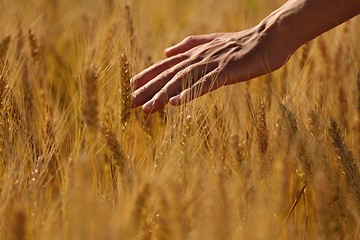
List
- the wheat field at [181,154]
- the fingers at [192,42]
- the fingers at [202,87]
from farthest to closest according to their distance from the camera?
the fingers at [192,42] → the fingers at [202,87] → the wheat field at [181,154]

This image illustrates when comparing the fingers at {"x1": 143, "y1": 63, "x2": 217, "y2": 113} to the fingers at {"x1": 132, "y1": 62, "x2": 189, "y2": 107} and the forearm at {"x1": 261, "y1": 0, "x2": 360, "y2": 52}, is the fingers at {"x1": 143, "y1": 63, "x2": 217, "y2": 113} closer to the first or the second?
the fingers at {"x1": 132, "y1": 62, "x2": 189, "y2": 107}

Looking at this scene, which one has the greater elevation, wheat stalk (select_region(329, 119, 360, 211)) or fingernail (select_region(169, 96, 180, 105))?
fingernail (select_region(169, 96, 180, 105))

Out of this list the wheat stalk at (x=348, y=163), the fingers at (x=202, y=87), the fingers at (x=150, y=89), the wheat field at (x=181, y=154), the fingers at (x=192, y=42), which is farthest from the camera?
the fingers at (x=192, y=42)

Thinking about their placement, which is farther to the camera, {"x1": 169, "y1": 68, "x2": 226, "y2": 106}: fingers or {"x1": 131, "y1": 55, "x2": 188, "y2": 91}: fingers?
{"x1": 131, "y1": 55, "x2": 188, "y2": 91}: fingers

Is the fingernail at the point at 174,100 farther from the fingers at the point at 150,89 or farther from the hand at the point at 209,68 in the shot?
the fingers at the point at 150,89

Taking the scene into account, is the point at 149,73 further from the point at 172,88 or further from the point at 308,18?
the point at 308,18

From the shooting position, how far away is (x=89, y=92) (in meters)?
1.64

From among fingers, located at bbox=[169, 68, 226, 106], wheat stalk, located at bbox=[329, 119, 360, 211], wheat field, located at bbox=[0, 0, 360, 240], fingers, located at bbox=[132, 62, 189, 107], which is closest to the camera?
wheat field, located at bbox=[0, 0, 360, 240]

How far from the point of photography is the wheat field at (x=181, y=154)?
1442mm

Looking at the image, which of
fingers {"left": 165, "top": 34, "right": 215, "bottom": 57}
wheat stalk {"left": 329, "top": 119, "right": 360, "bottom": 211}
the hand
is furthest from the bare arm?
wheat stalk {"left": 329, "top": 119, "right": 360, "bottom": 211}

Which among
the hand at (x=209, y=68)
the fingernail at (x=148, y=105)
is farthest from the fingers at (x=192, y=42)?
the fingernail at (x=148, y=105)

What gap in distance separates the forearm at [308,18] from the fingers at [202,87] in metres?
0.19

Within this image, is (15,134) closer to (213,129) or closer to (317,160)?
(213,129)

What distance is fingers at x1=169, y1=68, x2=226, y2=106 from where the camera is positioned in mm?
1956
